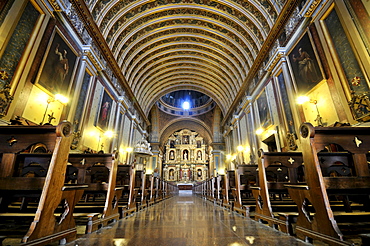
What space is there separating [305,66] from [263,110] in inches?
141

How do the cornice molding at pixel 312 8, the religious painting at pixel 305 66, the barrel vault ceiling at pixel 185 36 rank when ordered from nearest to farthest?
the cornice molding at pixel 312 8
the religious painting at pixel 305 66
the barrel vault ceiling at pixel 185 36

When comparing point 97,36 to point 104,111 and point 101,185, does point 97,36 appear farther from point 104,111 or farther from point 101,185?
point 101,185

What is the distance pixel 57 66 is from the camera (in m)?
5.95

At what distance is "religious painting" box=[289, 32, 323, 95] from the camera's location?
5.73 m

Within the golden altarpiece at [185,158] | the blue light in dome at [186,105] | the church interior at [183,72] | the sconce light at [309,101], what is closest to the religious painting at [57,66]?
the church interior at [183,72]

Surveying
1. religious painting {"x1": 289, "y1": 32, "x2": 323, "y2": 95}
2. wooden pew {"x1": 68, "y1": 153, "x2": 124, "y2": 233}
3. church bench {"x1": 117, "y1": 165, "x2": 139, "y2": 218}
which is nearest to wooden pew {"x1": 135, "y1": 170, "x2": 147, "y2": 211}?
church bench {"x1": 117, "y1": 165, "x2": 139, "y2": 218}

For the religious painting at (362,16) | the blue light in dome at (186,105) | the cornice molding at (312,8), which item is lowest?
the religious painting at (362,16)

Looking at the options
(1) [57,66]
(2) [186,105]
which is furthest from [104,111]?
(2) [186,105]

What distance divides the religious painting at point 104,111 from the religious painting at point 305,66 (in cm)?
847

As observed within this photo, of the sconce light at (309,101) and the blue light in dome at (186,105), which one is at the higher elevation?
the blue light in dome at (186,105)

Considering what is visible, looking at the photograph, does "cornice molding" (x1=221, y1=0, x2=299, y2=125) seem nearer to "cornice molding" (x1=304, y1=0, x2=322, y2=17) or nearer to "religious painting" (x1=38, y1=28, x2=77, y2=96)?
"cornice molding" (x1=304, y1=0, x2=322, y2=17)

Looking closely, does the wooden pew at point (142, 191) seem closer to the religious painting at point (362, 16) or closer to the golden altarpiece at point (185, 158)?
the religious painting at point (362, 16)

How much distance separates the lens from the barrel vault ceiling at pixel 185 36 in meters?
9.19

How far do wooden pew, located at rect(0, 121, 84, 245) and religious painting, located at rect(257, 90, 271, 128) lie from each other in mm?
8440
